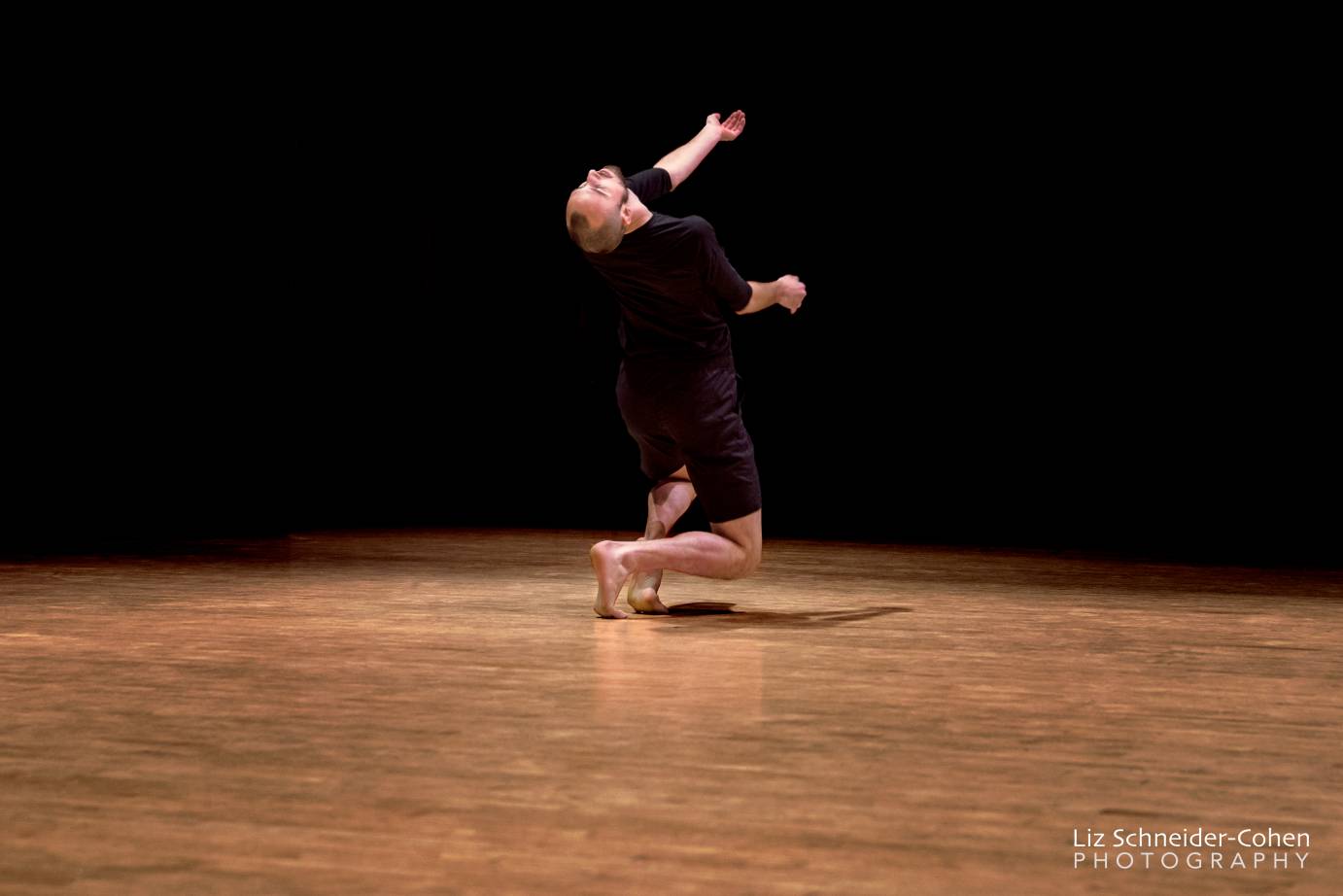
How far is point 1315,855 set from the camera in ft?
4.72

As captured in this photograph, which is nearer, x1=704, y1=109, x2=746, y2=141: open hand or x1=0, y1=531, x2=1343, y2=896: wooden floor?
x1=0, y1=531, x2=1343, y2=896: wooden floor

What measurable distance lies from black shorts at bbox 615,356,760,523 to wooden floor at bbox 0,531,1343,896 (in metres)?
0.27

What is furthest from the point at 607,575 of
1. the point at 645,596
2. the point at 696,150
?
the point at 696,150

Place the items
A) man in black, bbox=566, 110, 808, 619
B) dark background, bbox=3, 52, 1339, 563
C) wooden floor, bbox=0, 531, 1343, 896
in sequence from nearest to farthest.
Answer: wooden floor, bbox=0, 531, 1343, 896 → man in black, bbox=566, 110, 808, 619 → dark background, bbox=3, 52, 1339, 563

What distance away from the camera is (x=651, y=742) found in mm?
1918

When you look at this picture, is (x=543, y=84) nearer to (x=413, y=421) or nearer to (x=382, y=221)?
(x=382, y=221)

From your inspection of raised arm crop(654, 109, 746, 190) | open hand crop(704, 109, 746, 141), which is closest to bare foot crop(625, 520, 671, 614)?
raised arm crop(654, 109, 746, 190)

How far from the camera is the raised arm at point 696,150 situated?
339 cm

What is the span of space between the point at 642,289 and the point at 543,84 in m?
3.80

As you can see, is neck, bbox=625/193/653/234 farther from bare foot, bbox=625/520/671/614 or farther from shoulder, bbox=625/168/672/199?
bare foot, bbox=625/520/671/614

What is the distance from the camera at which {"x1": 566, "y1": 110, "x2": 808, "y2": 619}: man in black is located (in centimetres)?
316

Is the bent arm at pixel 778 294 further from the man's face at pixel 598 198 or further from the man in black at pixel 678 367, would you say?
the man's face at pixel 598 198

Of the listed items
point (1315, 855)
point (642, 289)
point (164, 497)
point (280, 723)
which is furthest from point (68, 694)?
point (164, 497)

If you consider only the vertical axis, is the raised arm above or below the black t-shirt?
above
